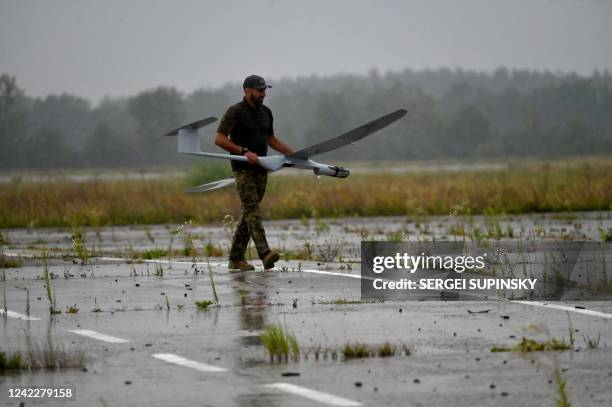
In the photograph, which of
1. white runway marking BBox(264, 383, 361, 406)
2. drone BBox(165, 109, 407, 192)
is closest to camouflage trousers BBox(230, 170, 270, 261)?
drone BBox(165, 109, 407, 192)

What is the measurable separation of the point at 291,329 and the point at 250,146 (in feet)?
16.7

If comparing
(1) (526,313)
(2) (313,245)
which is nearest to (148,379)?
(1) (526,313)

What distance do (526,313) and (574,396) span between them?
3393 millimetres

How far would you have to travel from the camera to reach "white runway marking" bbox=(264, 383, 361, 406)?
717cm

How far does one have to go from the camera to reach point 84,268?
51.8 feet

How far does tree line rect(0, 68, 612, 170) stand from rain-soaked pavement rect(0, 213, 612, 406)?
68255mm

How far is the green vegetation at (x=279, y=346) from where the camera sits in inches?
336

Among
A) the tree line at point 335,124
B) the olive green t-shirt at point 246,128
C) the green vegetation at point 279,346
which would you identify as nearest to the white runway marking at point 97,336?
the green vegetation at point 279,346

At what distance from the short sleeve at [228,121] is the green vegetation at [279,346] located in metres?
5.84

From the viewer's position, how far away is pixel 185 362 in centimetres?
852

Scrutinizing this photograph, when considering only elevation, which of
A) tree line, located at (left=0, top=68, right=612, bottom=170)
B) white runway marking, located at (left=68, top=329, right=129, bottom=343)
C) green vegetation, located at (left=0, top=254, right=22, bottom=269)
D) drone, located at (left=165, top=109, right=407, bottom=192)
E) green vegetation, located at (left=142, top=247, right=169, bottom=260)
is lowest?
white runway marking, located at (left=68, top=329, right=129, bottom=343)

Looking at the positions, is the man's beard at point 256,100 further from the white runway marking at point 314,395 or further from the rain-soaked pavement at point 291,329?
the white runway marking at point 314,395

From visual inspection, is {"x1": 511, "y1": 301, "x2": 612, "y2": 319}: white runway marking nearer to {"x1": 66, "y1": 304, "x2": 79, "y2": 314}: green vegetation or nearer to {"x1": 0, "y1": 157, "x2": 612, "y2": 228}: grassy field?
{"x1": 66, "y1": 304, "x2": 79, "y2": 314}: green vegetation

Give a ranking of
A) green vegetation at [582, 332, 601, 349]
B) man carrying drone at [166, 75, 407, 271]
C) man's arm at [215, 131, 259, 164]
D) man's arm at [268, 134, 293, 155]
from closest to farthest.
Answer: green vegetation at [582, 332, 601, 349] < man's arm at [215, 131, 259, 164] < man carrying drone at [166, 75, 407, 271] < man's arm at [268, 134, 293, 155]
